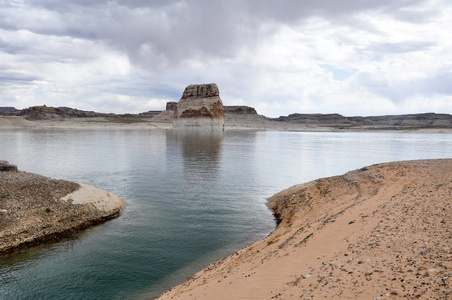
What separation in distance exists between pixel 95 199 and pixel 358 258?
16.5 meters

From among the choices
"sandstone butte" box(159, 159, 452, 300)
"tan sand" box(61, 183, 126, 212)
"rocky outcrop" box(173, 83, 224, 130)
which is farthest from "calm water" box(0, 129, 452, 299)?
"rocky outcrop" box(173, 83, 224, 130)

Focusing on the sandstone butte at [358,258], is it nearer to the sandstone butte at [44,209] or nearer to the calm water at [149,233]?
the calm water at [149,233]

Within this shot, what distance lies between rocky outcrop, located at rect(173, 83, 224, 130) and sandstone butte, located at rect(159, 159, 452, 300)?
122753 mm

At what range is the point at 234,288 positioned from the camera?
26.6 feet

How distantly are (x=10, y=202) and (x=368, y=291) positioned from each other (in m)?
17.5

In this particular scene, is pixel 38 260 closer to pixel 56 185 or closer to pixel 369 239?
pixel 56 185

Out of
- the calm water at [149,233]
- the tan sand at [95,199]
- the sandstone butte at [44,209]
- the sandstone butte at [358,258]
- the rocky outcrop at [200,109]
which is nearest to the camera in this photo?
the sandstone butte at [358,258]

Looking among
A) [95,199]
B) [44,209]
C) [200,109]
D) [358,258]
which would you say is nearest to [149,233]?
[95,199]

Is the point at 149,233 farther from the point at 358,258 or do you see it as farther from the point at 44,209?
the point at 358,258

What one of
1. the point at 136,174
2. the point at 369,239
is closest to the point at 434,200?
the point at 369,239

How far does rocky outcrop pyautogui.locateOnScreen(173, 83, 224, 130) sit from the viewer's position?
137m

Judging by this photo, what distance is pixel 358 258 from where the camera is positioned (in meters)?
8.10

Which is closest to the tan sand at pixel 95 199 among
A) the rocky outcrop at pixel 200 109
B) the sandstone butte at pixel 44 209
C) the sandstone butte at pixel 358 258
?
the sandstone butte at pixel 44 209

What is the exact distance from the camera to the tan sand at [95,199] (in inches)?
726
